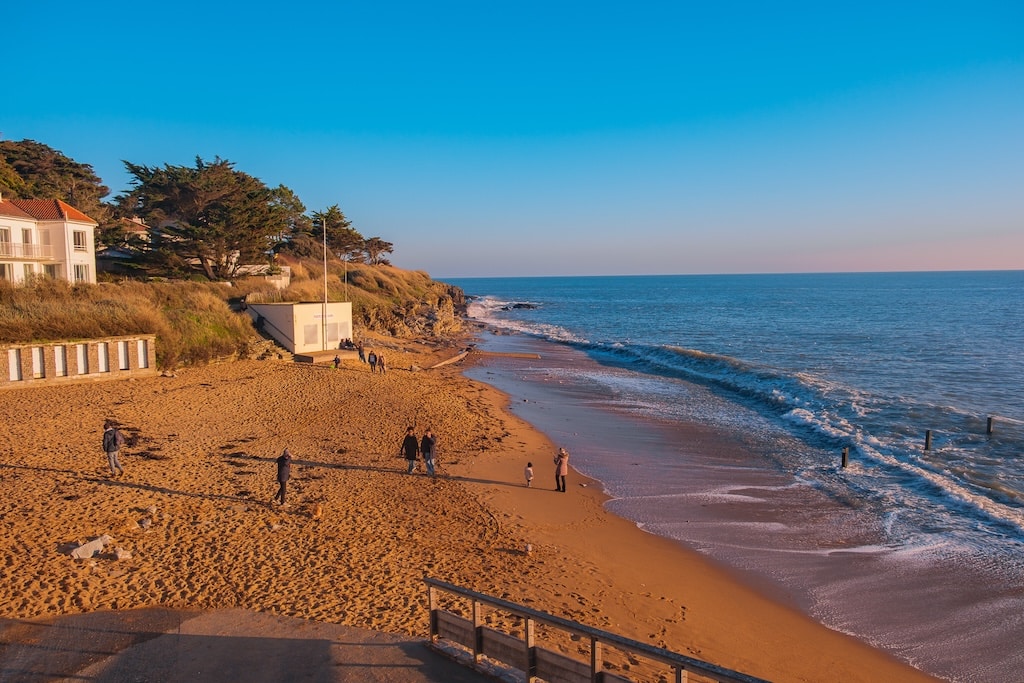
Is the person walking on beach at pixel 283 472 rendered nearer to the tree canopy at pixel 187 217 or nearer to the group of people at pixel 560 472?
the group of people at pixel 560 472

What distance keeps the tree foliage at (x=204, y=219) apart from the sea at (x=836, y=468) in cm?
1770

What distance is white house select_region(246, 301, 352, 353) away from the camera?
32.3 meters

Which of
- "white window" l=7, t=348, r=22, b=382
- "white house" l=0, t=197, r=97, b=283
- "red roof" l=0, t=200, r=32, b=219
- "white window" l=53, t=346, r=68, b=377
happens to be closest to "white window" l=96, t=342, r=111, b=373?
"white window" l=53, t=346, r=68, b=377

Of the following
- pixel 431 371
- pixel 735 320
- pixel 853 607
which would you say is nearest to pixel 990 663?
pixel 853 607

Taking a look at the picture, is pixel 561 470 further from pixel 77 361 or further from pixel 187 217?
pixel 187 217

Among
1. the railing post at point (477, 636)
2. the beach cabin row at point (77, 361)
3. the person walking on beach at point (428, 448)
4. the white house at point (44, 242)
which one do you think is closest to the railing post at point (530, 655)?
the railing post at point (477, 636)

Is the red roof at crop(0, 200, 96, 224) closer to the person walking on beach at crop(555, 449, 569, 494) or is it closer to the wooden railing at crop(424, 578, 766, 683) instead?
the person walking on beach at crop(555, 449, 569, 494)

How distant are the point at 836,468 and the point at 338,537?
50.3 ft

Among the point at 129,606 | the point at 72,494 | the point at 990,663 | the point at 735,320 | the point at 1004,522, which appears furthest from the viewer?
the point at 735,320

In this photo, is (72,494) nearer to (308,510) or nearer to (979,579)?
(308,510)

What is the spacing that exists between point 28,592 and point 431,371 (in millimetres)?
25946

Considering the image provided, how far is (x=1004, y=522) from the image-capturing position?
1427 centimetres

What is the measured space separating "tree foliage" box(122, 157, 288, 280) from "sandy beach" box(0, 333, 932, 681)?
1900 centimetres

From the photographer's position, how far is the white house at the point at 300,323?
32.3 meters
